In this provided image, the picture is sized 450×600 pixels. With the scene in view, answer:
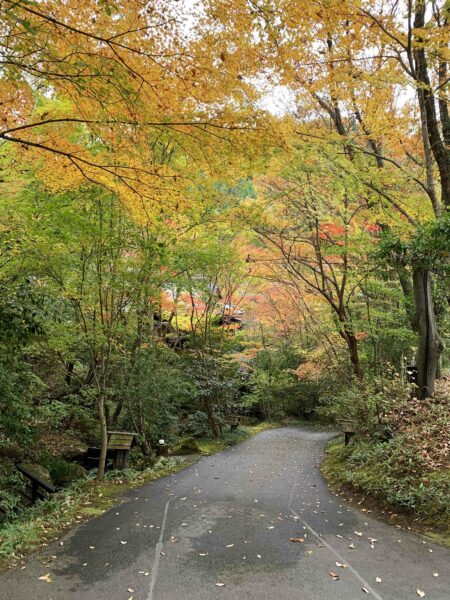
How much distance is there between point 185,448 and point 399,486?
749cm

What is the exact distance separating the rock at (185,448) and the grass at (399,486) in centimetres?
507

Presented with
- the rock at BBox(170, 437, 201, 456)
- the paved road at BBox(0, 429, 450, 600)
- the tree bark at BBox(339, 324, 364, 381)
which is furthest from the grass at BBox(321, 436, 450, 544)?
the rock at BBox(170, 437, 201, 456)

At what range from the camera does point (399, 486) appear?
5.75 meters

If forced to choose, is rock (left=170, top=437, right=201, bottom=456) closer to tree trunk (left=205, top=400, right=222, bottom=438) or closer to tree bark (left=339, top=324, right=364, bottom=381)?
tree trunk (left=205, top=400, right=222, bottom=438)

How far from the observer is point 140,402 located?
1032cm

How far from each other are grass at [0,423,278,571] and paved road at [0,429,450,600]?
0.24m

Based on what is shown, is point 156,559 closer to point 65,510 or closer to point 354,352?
point 65,510

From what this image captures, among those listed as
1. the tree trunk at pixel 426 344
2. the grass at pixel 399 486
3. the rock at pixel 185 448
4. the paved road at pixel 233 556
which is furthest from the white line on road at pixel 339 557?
the rock at pixel 185 448

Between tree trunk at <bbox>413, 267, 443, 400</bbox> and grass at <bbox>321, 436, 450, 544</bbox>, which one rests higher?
tree trunk at <bbox>413, 267, 443, 400</bbox>

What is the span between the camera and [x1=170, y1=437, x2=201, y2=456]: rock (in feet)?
38.5

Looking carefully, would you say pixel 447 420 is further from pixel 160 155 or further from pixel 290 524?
pixel 160 155

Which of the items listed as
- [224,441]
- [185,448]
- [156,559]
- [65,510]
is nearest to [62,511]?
[65,510]

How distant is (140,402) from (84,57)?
843cm

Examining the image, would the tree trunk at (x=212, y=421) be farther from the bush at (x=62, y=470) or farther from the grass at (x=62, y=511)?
the bush at (x=62, y=470)
